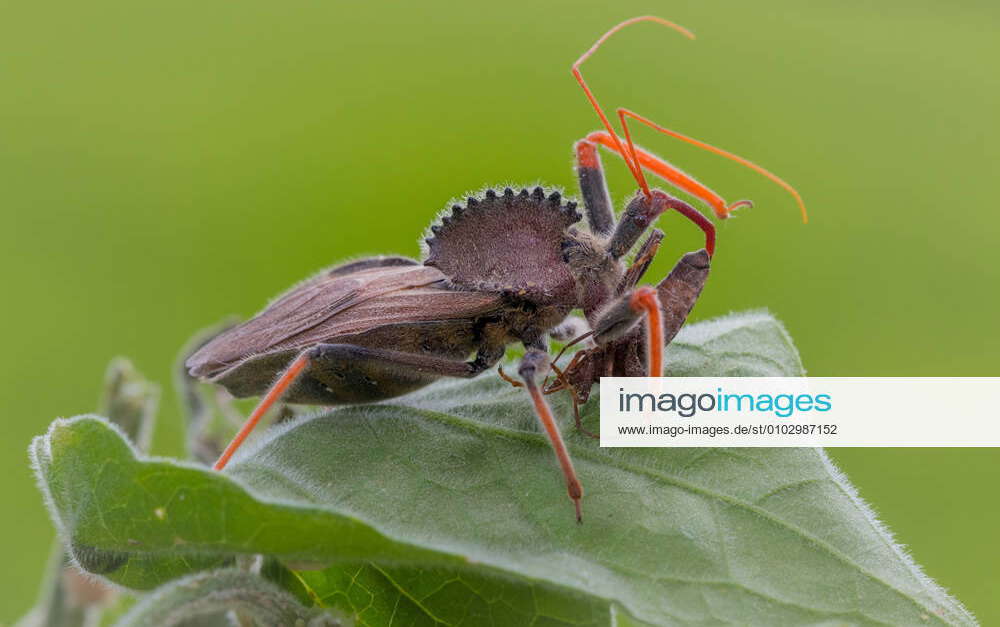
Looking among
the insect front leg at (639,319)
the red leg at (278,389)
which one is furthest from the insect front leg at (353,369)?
the insect front leg at (639,319)

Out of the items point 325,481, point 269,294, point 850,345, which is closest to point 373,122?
point 269,294

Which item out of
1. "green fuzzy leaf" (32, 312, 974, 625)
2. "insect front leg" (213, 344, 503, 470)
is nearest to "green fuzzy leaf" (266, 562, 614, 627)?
"green fuzzy leaf" (32, 312, 974, 625)

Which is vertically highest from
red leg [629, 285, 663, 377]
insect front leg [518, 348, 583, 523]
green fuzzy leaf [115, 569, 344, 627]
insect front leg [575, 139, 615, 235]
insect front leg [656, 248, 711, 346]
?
insect front leg [575, 139, 615, 235]

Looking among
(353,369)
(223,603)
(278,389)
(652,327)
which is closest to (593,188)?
(652,327)

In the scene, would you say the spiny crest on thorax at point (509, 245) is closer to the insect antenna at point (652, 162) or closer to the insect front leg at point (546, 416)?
the insect antenna at point (652, 162)

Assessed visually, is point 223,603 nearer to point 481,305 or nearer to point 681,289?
point 481,305

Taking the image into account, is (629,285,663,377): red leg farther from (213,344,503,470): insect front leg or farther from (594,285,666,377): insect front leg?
(213,344,503,470): insect front leg

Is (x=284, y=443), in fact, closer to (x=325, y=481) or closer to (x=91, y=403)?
(x=325, y=481)
